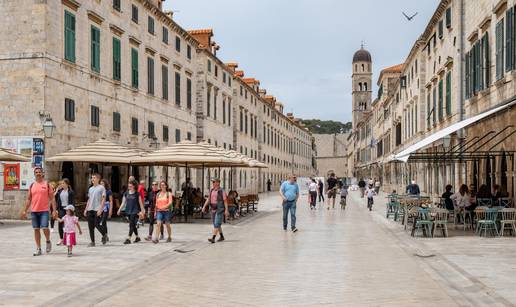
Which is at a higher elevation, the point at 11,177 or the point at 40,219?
the point at 11,177

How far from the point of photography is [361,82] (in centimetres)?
11781

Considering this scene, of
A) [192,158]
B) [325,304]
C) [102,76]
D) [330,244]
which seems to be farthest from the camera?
[102,76]

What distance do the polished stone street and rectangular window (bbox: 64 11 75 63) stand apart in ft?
31.8

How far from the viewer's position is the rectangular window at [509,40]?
17.8 metres

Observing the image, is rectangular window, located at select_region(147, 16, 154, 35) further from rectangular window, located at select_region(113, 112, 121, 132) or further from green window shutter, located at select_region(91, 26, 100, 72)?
→ green window shutter, located at select_region(91, 26, 100, 72)

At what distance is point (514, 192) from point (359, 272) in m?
10.5

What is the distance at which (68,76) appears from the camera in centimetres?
2355

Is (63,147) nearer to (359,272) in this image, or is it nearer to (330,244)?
(330,244)

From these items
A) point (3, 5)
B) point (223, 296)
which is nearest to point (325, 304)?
point (223, 296)

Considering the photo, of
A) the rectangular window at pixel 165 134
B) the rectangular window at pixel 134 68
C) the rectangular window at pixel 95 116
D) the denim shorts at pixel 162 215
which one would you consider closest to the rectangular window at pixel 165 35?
the rectangular window at pixel 134 68

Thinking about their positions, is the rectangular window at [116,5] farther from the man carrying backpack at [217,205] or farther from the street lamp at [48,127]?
the man carrying backpack at [217,205]

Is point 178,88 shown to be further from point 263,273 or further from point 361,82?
point 361,82

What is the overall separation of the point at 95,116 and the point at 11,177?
5.27 meters

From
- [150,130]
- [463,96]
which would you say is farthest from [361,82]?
[463,96]
